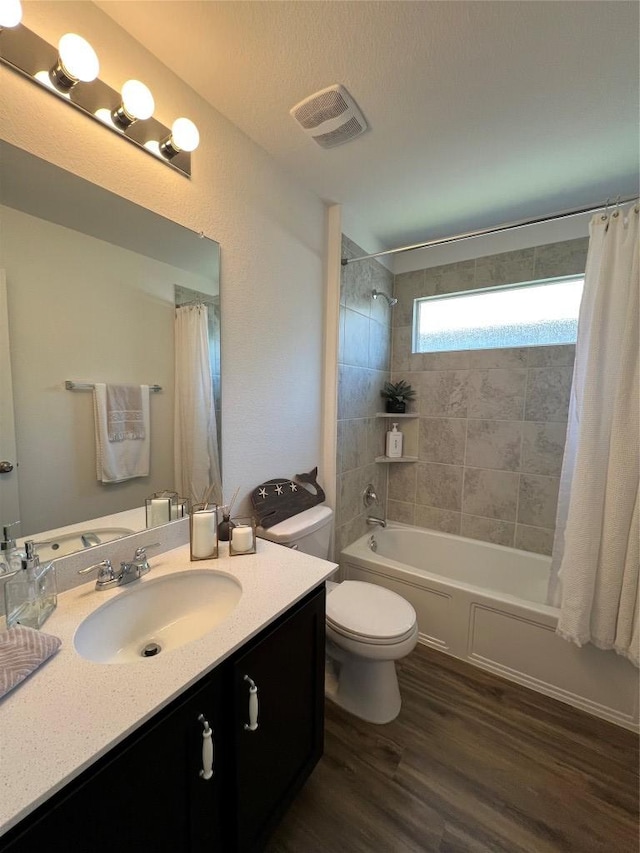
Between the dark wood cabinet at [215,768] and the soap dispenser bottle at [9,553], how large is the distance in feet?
1.77

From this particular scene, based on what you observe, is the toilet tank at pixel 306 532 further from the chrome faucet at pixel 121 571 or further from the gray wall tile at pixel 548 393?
the gray wall tile at pixel 548 393

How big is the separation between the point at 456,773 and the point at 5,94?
8.24 ft

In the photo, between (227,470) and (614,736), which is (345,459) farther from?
(614,736)

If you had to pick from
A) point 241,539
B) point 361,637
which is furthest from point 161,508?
point 361,637

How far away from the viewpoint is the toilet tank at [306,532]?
1532mm

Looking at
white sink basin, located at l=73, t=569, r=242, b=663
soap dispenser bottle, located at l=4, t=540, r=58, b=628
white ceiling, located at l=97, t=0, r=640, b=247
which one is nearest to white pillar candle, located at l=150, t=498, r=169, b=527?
white sink basin, located at l=73, t=569, r=242, b=663

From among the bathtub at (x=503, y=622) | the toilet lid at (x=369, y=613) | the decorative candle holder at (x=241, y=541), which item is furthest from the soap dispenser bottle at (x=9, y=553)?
the bathtub at (x=503, y=622)

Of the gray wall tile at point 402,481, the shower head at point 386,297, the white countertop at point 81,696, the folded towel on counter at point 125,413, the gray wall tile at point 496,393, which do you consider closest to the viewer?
the white countertop at point 81,696

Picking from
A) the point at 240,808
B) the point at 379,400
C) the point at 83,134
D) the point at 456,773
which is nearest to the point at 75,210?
the point at 83,134

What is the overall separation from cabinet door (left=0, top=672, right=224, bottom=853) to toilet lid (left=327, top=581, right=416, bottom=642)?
0.72 metres

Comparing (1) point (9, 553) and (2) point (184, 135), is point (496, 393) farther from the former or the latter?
(1) point (9, 553)

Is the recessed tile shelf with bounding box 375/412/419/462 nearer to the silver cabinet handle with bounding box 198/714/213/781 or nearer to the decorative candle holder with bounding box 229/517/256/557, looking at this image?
the decorative candle holder with bounding box 229/517/256/557

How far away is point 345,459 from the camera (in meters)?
2.17

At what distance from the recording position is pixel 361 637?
4.59 ft
